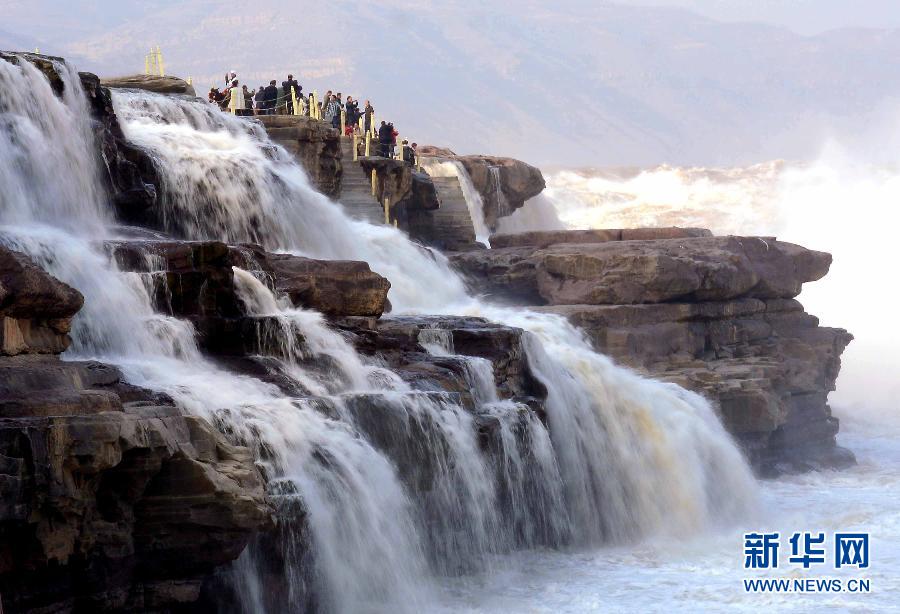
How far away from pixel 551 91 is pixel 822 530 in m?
93.5

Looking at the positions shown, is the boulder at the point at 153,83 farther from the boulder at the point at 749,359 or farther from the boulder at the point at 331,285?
the boulder at the point at 331,285

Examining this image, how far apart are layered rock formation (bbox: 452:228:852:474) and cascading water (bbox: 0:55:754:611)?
1.09m

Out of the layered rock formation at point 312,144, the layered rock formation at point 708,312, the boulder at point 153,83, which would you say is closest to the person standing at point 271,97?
the layered rock formation at point 312,144

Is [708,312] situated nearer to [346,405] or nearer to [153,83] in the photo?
[153,83]

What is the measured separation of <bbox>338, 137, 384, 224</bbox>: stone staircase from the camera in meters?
25.4

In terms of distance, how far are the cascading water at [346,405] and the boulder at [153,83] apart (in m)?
1.42

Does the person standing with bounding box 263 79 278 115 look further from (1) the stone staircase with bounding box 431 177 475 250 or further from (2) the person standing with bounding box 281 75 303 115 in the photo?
(1) the stone staircase with bounding box 431 177 475 250

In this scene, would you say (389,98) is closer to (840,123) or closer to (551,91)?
(551,91)

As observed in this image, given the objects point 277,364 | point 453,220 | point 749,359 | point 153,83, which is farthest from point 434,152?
point 277,364

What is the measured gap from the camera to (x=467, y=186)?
107 feet

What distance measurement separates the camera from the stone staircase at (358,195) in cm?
2544

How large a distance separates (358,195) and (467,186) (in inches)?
278

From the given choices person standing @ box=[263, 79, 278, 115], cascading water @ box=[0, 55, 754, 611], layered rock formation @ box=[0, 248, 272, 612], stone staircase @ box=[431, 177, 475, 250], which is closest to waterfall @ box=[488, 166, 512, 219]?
stone staircase @ box=[431, 177, 475, 250]

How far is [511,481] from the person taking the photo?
16.0 m
